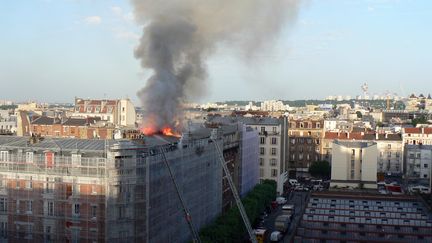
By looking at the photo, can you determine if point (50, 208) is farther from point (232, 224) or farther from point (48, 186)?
point (232, 224)

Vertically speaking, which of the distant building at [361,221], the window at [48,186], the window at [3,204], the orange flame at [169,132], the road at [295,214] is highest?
the orange flame at [169,132]

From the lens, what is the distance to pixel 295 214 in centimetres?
3719

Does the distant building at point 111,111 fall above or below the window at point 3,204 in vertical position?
above

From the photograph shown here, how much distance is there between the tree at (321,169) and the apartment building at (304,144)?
2332 mm

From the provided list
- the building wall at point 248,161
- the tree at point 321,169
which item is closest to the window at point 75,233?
the building wall at point 248,161

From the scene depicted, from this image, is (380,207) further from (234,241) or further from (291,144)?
(291,144)

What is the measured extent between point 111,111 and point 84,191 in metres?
39.3

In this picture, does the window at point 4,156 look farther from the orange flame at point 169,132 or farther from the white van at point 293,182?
the white van at point 293,182

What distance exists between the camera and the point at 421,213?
29781mm

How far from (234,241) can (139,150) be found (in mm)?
8509

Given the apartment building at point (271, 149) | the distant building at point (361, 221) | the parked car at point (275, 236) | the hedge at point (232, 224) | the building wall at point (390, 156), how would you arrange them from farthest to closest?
the building wall at point (390, 156), the apartment building at point (271, 149), the parked car at point (275, 236), the distant building at point (361, 221), the hedge at point (232, 224)

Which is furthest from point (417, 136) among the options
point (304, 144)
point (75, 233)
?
point (75, 233)

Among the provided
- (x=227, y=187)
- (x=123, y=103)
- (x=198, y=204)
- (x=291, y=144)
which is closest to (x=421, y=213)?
(x=227, y=187)

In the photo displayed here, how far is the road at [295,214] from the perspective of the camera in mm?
32100
